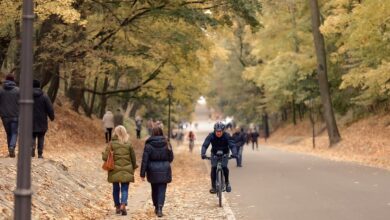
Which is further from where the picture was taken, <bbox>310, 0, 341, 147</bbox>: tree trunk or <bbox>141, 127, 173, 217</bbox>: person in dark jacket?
<bbox>310, 0, 341, 147</bbox>: tree trunk

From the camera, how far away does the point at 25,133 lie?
15.9 feet

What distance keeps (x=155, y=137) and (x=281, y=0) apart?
55.7ft

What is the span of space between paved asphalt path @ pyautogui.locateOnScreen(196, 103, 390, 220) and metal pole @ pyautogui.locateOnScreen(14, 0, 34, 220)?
5850mm

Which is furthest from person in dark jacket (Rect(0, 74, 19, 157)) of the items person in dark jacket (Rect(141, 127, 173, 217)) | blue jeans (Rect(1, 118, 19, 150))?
person in dark jacket (Rect(141, 127, 173, 217))

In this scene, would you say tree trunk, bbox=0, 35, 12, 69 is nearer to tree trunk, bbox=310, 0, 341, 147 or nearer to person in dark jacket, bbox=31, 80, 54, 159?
person in dark jacket, bbox=31, 80, 54, 159

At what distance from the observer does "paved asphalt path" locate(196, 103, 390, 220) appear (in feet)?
33.6

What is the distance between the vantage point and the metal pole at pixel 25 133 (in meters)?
4.87

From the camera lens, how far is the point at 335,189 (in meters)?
13.6

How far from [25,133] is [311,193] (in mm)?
9412

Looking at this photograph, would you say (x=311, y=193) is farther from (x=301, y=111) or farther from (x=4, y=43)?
(x=301, y=111)

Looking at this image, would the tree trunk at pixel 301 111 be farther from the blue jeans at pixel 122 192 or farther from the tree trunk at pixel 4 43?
the blue jeans at pixel 122 192

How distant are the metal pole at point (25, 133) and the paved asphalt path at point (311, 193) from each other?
585 centimetres

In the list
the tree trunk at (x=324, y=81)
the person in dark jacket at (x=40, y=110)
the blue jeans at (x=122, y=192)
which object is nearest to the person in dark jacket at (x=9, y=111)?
the person in dark jacket at (x=40, y=110)

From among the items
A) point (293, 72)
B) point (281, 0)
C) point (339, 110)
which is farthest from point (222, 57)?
point (339, 110)
